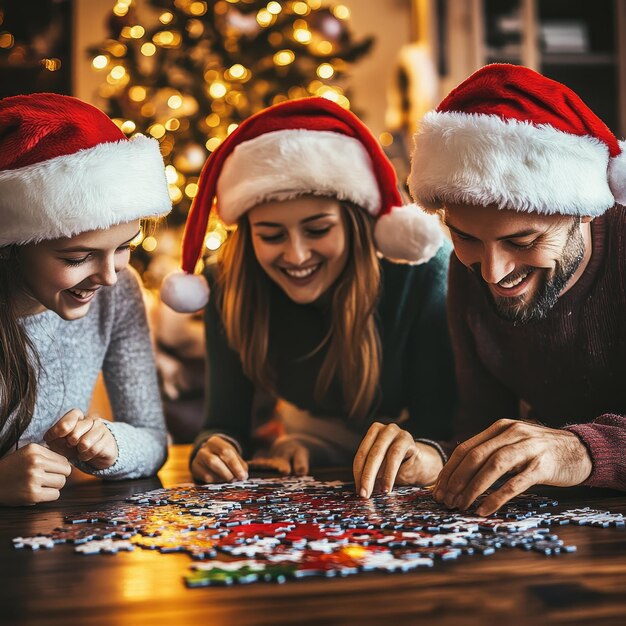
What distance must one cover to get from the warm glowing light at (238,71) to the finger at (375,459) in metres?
3.19

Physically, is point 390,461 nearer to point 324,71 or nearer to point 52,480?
point 52,480

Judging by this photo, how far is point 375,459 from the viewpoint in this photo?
5.10 feet

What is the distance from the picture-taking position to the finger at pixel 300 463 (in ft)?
A: 6.08

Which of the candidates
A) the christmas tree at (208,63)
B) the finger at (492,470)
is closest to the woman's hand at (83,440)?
the finger at (492,470)

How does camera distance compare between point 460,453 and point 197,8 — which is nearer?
point 460,453

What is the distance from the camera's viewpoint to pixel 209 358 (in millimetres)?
2266

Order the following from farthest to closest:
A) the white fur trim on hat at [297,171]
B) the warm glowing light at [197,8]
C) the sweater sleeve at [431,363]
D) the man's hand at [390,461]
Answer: the warm glowing light at [197,8], the sweater sleeve at [431,363], the white fur trim on hat at [297,171], the man's hand at [390,461]

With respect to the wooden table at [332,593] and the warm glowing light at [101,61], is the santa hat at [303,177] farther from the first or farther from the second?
the warm glowing light at [101,61]

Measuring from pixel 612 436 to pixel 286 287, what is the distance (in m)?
0.89

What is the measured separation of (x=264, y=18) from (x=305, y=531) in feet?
12.2

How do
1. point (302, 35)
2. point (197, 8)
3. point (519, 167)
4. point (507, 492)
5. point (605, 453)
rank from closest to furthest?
point (507, 492) → point (605, 453) → point (519, 167) → point (197, 8) → point (302, 35)

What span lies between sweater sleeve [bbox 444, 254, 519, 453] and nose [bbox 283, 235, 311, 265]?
342 mm

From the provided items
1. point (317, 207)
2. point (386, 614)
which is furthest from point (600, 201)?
point (386, 614)

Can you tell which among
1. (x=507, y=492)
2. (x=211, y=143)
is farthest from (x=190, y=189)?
(x=507, y=492)
